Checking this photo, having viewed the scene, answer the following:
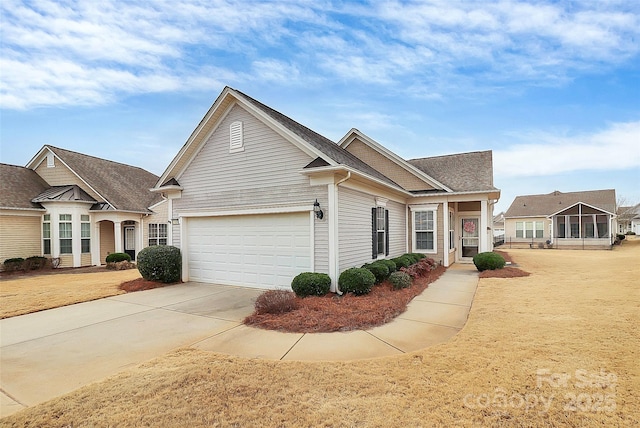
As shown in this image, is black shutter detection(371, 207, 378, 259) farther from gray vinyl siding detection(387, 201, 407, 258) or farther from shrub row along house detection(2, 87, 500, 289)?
gray vinyl siding detection(387, 201, 407, 258)

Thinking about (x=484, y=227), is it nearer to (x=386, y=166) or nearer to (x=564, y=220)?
(x=386, y=166)

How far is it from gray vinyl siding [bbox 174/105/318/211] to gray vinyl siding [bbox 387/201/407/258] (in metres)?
5.10

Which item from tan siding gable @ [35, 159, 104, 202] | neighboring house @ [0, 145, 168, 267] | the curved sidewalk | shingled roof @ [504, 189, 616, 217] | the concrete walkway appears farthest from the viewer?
shingled roof @ [504, 189, 616, 217]

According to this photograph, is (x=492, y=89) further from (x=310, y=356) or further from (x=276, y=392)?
(x=276, y=392)

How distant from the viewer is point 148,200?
2077cm

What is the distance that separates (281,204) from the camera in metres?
9.23

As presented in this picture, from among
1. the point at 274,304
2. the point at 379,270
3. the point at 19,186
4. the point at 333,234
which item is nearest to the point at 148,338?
the point at 274,304

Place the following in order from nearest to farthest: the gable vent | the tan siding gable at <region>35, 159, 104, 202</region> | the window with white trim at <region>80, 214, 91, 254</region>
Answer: the gable vent → the window with white trim at <region>80, 214, 91, 254</region> → the tan siding gable at <region>35, 159, 104, 202</region>

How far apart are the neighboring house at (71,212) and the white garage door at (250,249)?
377 inches

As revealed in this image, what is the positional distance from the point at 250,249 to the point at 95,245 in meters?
13.1

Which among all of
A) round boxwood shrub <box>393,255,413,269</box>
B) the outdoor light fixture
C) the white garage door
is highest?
the outdoor light fixture

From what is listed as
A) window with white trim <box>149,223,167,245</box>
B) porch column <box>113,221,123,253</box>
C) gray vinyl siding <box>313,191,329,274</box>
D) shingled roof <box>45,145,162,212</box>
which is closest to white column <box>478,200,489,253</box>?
gray vinyl siding <box>313,191,329,274</box>

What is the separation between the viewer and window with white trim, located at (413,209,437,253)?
14.5 meters

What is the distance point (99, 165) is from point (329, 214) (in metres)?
19.6
